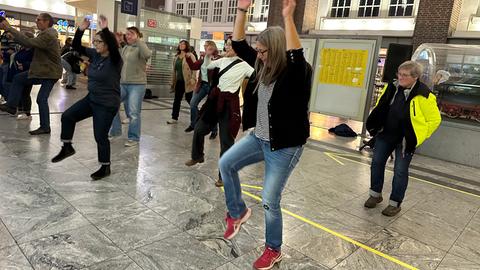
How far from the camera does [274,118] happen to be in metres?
2.39

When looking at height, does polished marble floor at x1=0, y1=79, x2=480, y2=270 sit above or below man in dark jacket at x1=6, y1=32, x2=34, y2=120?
below

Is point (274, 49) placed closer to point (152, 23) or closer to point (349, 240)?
point (349, 240)

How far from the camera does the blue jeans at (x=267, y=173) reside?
2.46m

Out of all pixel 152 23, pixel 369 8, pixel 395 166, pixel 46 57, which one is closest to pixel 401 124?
pixel 395 166

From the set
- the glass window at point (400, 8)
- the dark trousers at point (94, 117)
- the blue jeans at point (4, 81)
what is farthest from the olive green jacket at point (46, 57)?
the glass window at point (400, 8)

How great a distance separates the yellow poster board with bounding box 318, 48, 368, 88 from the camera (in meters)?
8.51

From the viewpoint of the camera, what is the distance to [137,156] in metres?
5.21

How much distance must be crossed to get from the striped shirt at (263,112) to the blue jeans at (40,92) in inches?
176

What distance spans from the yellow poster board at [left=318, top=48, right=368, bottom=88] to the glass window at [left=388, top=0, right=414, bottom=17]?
1272 cm

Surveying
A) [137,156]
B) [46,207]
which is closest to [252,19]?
[137,156]

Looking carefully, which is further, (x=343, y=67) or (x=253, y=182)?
(x=343, y=67)

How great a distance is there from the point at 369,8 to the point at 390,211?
1934 centimetres

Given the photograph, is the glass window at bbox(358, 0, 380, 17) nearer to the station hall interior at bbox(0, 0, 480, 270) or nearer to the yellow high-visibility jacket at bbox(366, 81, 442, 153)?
the station hall interior at bbox(0, 0, 480, 270)

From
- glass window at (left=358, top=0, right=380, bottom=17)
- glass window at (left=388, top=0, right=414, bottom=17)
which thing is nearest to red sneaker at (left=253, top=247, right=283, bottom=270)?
glass window at (left=388, top=0, right=414, bottom=17)
